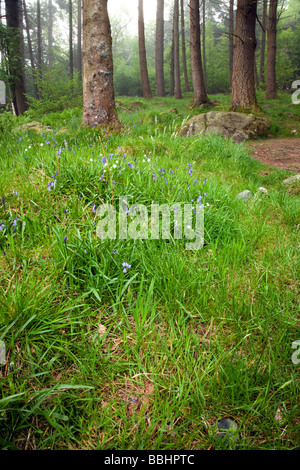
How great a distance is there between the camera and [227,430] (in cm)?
110

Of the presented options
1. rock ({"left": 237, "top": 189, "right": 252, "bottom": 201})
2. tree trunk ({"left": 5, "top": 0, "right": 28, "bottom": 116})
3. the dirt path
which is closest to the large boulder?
the dirt path

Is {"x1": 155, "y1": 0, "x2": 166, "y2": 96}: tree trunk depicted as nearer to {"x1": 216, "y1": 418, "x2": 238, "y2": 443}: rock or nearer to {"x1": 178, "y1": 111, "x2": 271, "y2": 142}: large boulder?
{"x1": 178, "y1": 111, "x2": 271, "y2": 142}: large boulder

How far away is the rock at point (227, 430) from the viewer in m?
1.06

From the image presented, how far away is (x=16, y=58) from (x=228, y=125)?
9732 mm

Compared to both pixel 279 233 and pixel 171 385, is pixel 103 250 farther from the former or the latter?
pixel 279 233

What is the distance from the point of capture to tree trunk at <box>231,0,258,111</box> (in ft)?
29.5

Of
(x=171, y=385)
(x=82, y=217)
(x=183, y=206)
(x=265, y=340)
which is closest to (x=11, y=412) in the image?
(x=171, y=385)

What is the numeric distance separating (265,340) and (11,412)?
126cm

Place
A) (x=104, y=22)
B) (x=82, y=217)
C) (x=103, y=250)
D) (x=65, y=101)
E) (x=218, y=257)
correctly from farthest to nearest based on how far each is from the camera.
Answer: (x=65, y=101) → (x=104, y=22) → (x=82, y=217) → (x=218, y=257) → (x=103, y=250)

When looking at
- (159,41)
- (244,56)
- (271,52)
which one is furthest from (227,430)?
(159,41)

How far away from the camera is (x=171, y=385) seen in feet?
4.05

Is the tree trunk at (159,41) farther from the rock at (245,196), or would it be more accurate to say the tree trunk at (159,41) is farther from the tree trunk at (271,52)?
the rock at (245,196)

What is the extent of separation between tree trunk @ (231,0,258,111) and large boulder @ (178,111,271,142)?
1.89 meters

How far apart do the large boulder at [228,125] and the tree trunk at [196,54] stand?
6549 millimetres
